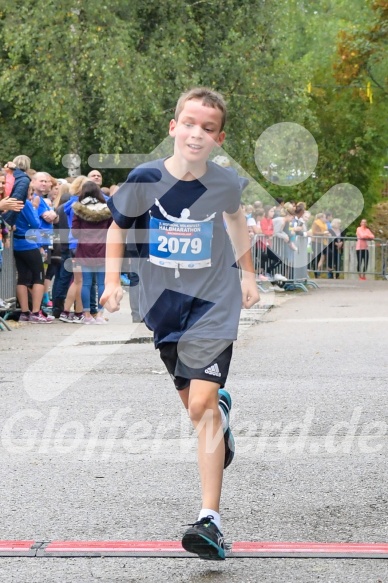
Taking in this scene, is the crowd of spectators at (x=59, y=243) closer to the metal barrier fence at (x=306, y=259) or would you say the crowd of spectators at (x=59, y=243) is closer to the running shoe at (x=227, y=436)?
the metal barrier fence at (x=306, y=259)

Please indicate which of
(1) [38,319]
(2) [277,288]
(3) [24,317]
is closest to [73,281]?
(1) [38,319]

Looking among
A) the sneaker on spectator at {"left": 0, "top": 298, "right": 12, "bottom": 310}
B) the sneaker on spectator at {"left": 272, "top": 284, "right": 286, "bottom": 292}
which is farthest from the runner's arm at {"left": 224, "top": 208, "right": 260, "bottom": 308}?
the sneaker on spectator at {"left": 272, "top": 284, "right": 286, "bottom": 292}

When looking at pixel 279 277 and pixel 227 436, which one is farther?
pixel 279 277

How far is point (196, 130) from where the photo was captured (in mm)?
5199

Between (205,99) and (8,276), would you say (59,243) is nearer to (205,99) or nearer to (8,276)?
(8,276)

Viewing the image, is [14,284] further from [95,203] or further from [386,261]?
[386,261]

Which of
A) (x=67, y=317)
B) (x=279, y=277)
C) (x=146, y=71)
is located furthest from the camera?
(x=146, y=71)

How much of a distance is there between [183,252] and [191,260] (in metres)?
0.04

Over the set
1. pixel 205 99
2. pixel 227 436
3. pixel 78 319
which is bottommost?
pixel 78 319

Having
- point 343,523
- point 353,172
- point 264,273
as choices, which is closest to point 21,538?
point 343,523

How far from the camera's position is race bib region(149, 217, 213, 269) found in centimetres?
516

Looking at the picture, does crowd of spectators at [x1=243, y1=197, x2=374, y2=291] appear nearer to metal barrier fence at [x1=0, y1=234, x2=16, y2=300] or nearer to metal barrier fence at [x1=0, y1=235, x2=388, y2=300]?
metal barrier fence at [x1=0, y1=235, x2=388, y2=300]

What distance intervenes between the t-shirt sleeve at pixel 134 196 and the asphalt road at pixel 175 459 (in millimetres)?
1233

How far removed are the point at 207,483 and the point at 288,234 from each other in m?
20.6
